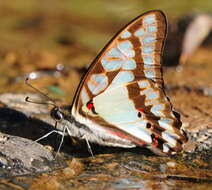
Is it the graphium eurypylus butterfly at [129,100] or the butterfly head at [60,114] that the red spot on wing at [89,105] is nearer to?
the graphium eurypylus butterfly at [129,100]

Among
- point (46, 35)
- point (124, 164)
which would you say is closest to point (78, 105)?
point (124, 164)

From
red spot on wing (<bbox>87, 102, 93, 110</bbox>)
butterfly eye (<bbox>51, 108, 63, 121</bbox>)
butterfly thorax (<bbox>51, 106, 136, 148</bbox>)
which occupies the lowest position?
butterfly thorax (<bbox>51, 106, 136, 148</bbox>)

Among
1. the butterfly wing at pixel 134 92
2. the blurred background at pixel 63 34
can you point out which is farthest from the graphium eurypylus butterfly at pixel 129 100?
the blurred background at pixel 63 34

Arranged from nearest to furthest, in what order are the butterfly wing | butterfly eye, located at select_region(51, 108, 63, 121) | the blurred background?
the butterfly wing, butterfly eye, located at select_region(51, 108, 63, 121), the blurred background

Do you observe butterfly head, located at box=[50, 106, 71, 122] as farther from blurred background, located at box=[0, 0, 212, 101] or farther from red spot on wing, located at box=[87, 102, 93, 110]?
blurred background, located at box=[0, 0, 212, 101]

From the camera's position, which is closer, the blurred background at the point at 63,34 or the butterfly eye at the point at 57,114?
the butterfly eye at the point at 57,114

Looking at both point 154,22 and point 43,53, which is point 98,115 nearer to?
point 154,22

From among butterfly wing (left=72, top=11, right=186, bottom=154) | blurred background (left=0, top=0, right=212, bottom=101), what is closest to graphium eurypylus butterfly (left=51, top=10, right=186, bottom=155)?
butterfly wing (left=72, top=11, right=186, bottom=154)
